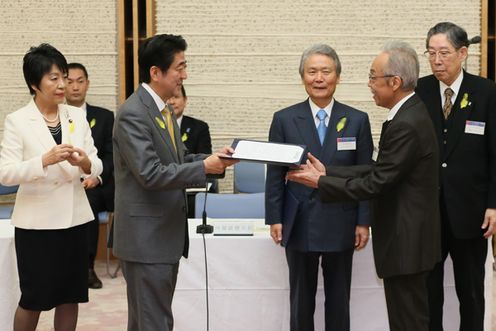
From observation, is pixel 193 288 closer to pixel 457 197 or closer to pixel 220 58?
pixel 457 197

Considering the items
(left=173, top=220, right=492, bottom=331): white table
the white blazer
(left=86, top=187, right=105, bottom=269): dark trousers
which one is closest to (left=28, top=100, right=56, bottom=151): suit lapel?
the white blazer

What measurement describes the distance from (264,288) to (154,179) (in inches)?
50.8

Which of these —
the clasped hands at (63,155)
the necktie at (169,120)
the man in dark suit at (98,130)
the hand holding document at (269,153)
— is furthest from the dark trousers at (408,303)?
the man in dark suit at (98,130)

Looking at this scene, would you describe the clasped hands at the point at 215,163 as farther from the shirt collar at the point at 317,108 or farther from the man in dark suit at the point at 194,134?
the man in dark suit at the point at 194,134

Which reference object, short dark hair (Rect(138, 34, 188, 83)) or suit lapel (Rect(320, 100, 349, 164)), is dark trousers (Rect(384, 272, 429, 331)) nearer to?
suit lapel (Rect(320, 100, 349, 164))

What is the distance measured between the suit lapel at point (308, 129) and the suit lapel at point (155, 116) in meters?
0.82

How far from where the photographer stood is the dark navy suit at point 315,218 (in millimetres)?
3500

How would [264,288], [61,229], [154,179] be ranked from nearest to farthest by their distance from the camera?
[154,179] < [61,229] < [264,288]

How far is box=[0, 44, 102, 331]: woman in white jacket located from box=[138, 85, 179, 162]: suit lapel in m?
0.55

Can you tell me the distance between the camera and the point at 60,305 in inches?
139

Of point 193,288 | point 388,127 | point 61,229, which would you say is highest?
point 388,127

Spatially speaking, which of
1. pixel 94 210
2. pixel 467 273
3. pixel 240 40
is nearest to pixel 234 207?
pixel 467 273

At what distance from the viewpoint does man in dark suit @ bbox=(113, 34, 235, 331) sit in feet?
9.29

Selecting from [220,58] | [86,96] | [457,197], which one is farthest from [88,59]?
[457,197]
